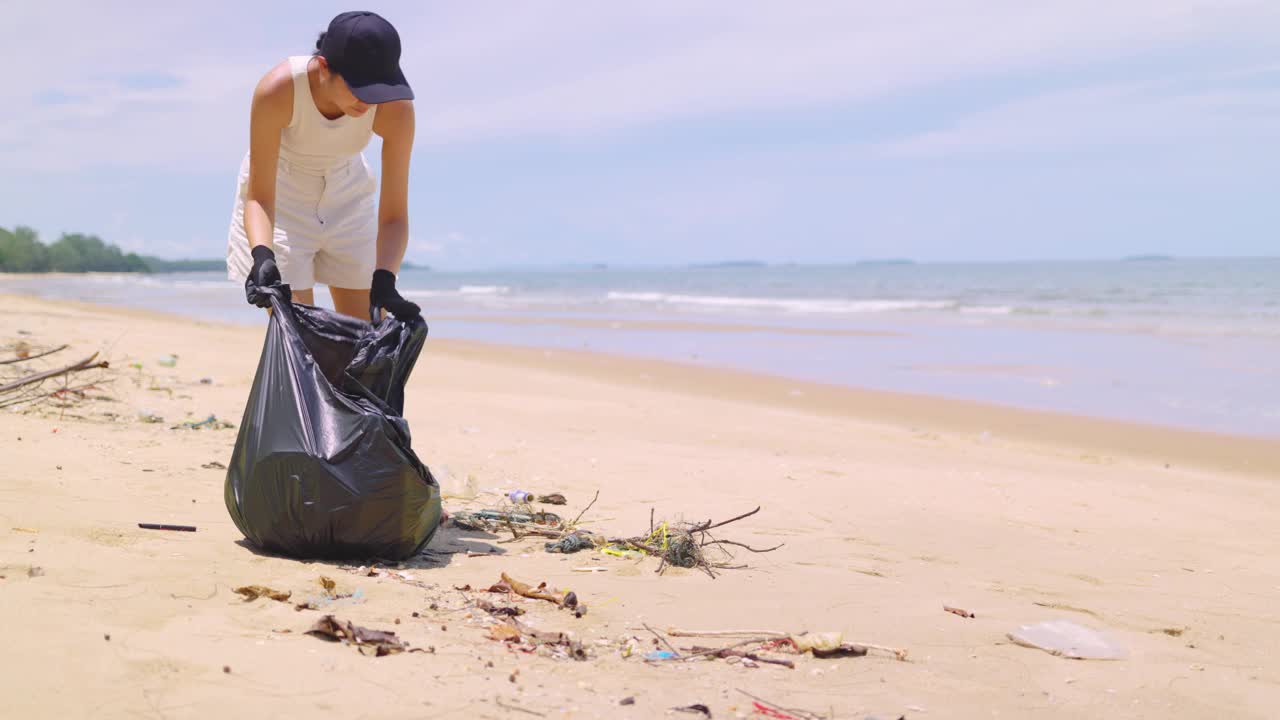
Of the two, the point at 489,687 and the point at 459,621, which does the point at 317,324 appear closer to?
the point at 459,621

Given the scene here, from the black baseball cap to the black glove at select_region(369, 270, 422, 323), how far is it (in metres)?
0.56

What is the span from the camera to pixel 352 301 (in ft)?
11.2

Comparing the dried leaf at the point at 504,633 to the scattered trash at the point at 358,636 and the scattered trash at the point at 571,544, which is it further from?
the scattered trash at the point at 571,544

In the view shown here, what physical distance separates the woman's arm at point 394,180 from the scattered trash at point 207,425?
2.03 meters

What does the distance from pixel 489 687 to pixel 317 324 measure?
4.24 ft

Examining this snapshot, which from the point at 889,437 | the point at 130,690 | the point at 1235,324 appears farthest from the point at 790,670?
the point at 1235,324

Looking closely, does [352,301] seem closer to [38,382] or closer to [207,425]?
[207,425]

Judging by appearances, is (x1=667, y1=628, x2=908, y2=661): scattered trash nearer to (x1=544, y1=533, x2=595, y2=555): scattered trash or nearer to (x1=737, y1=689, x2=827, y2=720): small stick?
(x1=737, y1=689, x2=827, y2=720): small stick

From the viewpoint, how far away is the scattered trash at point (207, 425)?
4.55 metres

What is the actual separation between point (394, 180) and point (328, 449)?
1024 mm

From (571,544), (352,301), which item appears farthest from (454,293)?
(571,544)

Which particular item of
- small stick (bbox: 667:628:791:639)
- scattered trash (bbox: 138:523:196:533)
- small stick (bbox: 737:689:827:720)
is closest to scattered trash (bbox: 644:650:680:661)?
small stick (bbox: 667:628:791:639)

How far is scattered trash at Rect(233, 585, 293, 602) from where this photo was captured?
2250 mm

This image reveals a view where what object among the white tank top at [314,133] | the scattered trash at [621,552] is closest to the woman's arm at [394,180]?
the white tank top at [314,133]
